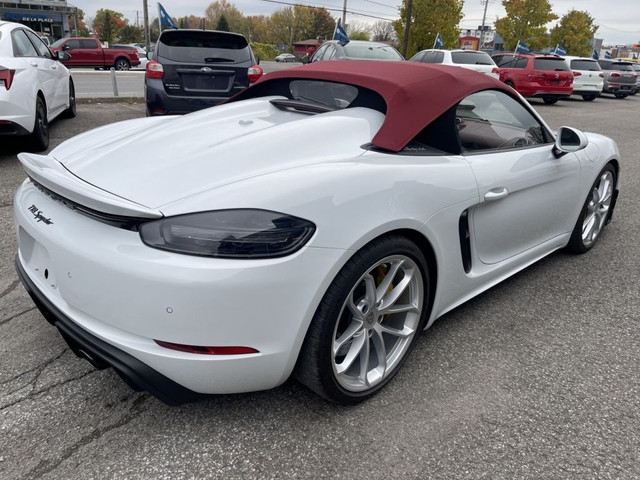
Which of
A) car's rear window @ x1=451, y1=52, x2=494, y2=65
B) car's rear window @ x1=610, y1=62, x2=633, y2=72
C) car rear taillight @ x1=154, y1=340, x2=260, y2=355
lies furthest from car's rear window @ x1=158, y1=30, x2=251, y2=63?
car's rear window @ x1=610, y1=62, x2=633, y2=72

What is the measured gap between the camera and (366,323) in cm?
209

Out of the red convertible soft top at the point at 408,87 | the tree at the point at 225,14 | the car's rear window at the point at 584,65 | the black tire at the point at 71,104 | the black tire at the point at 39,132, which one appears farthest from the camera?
the tree at the point at 225,14

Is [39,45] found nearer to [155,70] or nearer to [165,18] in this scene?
[155,70]

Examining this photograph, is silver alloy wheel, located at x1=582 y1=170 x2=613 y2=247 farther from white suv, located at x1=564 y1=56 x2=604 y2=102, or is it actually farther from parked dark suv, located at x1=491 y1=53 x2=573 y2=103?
white suv, located at x1=564 y1=56 x2=604 y2=102

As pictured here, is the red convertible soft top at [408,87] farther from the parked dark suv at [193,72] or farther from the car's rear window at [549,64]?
the car's rear window at [549,64]

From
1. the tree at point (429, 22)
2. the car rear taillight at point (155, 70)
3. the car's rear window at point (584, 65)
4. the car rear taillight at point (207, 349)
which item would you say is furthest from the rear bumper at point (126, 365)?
the tree at point (429, 22)

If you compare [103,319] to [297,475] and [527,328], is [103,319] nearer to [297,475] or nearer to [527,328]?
[297,475]

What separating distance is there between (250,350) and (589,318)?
7.25 feet

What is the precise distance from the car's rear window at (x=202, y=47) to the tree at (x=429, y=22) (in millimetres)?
26816

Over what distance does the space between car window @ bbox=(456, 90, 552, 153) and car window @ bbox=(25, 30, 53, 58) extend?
20.9ft

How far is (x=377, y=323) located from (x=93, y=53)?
98.1 ft

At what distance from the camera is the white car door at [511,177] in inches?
101

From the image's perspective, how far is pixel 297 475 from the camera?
1.79 m

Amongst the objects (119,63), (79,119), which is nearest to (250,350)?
(79,119)
